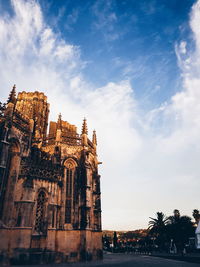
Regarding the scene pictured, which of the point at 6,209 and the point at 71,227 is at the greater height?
the point at 6,209

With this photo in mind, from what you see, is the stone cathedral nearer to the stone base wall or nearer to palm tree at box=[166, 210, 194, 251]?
the stone base wall

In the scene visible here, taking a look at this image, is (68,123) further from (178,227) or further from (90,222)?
(178,227)

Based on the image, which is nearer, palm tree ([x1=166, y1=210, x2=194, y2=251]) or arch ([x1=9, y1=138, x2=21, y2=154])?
arch ([x1=9, y1=138, x2=21, y2=154])

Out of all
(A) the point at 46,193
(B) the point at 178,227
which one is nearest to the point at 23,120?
(A) the point at 46,193

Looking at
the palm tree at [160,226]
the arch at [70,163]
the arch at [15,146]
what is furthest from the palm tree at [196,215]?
the arch at [15,146]

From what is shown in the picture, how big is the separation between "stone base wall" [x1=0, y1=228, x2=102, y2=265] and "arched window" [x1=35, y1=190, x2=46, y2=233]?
3.25 ft

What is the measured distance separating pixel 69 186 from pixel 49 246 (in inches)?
291

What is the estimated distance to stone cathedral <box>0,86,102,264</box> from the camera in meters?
20.6

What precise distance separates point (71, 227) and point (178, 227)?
2440 centimetres

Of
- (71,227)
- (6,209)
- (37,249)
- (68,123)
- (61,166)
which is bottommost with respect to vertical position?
(37,249)

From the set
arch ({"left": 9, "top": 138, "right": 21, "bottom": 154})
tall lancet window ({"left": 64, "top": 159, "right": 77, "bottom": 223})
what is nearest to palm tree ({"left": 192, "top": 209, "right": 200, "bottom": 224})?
tall lancet window ({"left": 64, "top": 159, "right": 77, "bottom": 223})

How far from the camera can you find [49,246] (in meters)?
22.4

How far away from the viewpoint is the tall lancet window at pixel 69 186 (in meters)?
26.3

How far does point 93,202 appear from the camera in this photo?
98.4 ft
